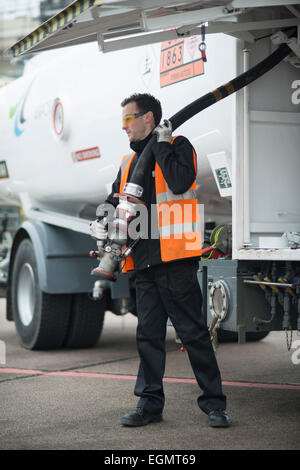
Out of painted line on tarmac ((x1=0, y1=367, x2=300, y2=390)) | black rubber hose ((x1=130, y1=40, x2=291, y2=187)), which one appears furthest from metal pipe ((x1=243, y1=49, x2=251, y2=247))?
painted line on tarmac ((x1=0, y1=367, x2=300, y2=390))

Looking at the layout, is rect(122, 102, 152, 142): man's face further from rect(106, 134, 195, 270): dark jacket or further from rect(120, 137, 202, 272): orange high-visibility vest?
rect(120, 137, 202, 272): orange high-visibility vest

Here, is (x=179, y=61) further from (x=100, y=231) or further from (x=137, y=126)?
(x=100, y=231)

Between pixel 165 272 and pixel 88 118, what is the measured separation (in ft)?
9.48

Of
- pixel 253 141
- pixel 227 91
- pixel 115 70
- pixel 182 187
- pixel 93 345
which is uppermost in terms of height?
pixel 115 70

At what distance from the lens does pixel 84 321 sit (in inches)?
292

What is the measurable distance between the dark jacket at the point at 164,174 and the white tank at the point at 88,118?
35.3 inches

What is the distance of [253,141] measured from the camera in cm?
448

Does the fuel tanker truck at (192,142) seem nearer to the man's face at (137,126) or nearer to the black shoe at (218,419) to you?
the man's face at (137,126)

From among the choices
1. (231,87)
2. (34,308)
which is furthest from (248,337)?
(231,87)

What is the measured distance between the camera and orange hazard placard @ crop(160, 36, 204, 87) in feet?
16.4

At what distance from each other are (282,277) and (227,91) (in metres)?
1.13
